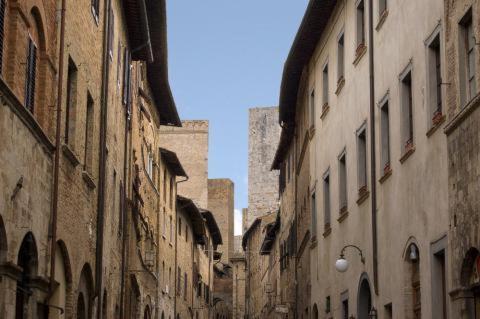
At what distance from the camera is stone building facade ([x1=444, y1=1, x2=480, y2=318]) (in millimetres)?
14664

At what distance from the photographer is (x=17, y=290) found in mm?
15453

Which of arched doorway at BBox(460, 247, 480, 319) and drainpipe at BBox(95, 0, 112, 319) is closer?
arched doorway at BBox(460, 247, 480, 319)

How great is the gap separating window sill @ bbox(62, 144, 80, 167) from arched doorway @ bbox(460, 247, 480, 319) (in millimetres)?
7066

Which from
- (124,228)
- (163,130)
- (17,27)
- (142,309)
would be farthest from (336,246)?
(163,130)

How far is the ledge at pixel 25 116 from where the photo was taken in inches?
529

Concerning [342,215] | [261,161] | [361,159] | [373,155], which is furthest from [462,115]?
[261,161]

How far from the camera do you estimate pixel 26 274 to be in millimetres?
16078

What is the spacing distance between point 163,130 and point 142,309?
4877cm

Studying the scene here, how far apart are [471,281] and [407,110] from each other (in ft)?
16.7

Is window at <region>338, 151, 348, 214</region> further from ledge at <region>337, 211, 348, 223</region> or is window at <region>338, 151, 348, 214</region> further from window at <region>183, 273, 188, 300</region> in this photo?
window at <region>183, 273, 188, 300</region>

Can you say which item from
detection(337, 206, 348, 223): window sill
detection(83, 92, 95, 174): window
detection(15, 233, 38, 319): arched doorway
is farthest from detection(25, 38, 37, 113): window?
detection(337, 206, 348, 223): window sill

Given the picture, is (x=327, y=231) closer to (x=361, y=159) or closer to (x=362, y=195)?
(x=361, y=159)

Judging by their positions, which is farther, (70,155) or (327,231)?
(327,231)

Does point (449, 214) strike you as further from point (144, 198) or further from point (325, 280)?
point (144, 198)
